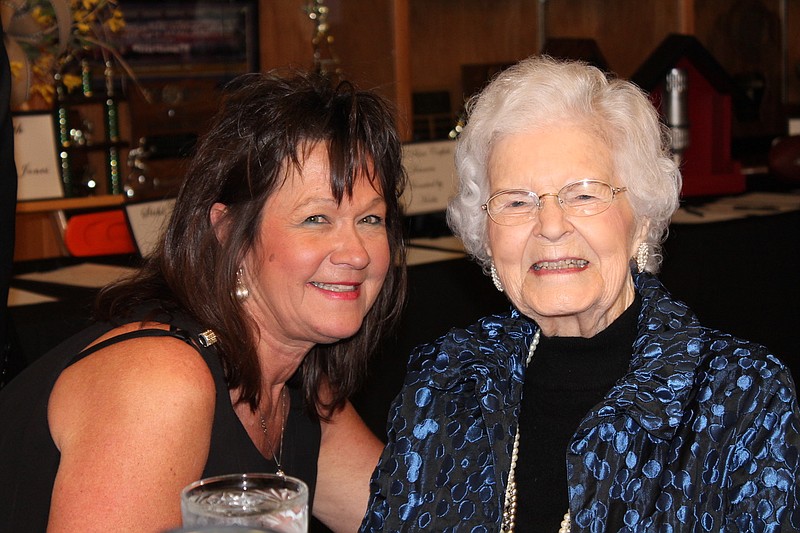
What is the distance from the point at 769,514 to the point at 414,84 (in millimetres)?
3174

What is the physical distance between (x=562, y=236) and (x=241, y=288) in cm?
56

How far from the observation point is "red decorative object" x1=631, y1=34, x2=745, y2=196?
342 cm

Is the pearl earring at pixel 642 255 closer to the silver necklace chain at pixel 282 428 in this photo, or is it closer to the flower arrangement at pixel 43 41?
the silver necklace chain at pixel 282 428

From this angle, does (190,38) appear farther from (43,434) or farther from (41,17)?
(43,434)

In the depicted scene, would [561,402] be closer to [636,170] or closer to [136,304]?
[636,170]

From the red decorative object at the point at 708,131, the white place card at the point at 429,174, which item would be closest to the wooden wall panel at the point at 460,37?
the red decorative object at the point at 708,131

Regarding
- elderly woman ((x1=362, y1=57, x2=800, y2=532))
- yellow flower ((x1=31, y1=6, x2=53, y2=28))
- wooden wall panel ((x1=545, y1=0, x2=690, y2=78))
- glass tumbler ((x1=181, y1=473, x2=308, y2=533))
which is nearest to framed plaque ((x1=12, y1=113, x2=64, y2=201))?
yellow flower ((x1=31, y1=6, x2=53, y2=28))

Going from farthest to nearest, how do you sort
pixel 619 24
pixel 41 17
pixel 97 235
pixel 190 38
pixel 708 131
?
pixel 619 24 → pixel 190 38 → pixel 708 131 → pixel 97 235 → pixel 41 17

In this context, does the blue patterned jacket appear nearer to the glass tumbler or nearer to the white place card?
the glass tumbler

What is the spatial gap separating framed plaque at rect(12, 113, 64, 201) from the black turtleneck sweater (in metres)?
1.74

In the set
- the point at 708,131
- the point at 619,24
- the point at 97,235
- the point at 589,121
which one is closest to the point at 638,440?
the point at 589,121

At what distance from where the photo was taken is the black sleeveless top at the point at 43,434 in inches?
60.1

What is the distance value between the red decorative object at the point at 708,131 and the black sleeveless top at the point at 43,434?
2168 mm

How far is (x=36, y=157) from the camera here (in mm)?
2820
